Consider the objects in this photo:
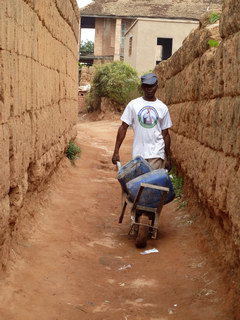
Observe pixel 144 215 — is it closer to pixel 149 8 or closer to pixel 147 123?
pixel 147 123

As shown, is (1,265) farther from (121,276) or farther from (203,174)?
(203,174)

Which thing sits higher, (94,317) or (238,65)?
(238,65)

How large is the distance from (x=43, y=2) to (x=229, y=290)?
370 cm

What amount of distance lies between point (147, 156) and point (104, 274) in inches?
62.2

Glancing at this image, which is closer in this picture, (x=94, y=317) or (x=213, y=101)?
(x=94, y=317)

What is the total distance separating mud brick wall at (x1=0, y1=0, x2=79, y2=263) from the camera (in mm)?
3656

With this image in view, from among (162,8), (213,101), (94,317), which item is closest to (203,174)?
(213,101)

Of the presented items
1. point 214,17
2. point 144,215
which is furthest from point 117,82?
point 144,215

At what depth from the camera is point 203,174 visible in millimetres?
5152

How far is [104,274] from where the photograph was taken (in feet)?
14.2

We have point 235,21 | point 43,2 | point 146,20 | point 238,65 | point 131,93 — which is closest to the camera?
point 238,65

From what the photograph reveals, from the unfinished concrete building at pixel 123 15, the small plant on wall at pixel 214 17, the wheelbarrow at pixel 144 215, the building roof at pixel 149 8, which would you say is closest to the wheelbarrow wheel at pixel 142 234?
the wheelbarrow at pixel 144 215

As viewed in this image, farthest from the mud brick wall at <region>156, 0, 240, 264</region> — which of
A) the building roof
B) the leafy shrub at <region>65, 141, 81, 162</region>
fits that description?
the building roof

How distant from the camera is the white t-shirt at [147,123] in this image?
534 centimetres
